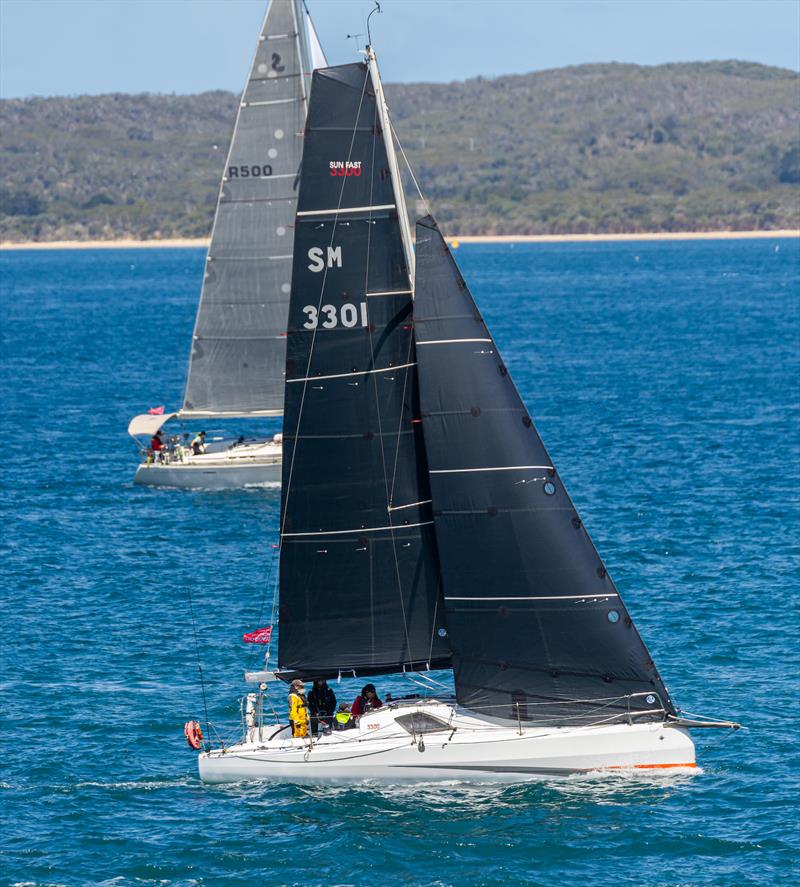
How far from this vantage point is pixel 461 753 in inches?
1142

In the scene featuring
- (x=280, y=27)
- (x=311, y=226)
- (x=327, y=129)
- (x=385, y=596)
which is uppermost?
(x=280, y=27)

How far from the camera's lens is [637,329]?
127 metres

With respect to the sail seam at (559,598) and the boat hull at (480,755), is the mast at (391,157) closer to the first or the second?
the sail seam at (559,598)

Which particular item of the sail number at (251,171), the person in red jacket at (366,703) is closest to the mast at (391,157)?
the person in red jacket at (366,703)

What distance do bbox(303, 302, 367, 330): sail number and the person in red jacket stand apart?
23.8ft

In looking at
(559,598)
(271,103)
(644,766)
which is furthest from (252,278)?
(644,766)

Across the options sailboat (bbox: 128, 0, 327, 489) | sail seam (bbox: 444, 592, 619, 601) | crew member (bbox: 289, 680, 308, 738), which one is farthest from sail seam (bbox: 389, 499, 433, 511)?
sailboat (bbox: 128, 0, 327, 489)

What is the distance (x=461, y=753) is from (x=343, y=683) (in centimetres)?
793

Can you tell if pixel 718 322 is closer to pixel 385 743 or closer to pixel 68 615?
pixel 68 615

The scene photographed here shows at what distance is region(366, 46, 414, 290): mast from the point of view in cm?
2830

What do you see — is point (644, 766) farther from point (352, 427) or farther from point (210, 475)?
point (210, 475)

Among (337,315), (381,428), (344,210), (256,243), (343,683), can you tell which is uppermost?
(344,210)

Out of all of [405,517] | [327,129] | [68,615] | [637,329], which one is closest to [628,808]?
[405,517]

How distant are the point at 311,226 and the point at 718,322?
106 m
